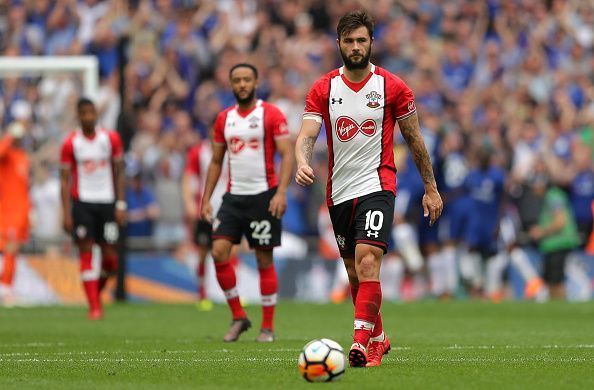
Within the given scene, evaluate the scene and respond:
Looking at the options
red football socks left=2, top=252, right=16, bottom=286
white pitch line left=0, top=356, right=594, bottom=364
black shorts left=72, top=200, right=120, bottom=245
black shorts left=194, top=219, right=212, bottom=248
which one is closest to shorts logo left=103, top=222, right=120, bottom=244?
black shorts left=72, top=200, right=120, bottom=245

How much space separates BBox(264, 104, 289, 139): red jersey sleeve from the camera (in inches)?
523

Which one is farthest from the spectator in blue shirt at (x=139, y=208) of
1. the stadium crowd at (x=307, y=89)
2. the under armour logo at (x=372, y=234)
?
the under armour logo at (x=372, y=234)

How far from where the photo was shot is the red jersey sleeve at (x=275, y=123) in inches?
523

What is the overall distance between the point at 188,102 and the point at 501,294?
687cm

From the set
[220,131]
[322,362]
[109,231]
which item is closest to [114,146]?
[109,231]

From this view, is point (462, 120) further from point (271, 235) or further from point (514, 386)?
point (514, 386)

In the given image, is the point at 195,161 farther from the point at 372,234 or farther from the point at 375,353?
the point at 372,234

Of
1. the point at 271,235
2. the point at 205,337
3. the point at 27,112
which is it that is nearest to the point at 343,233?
the point at 271,235

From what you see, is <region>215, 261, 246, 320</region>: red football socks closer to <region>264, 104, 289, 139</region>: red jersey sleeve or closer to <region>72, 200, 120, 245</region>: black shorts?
<region>264, 104, 289, 139</region>: red jersey sleeve

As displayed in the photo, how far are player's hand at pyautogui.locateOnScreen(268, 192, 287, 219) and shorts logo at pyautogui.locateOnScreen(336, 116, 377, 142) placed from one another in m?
2.86

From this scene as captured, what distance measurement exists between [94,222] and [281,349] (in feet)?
20.8

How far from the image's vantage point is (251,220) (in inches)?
521

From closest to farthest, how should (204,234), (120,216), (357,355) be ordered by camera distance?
(357,355)
(120,216)
(204,234)

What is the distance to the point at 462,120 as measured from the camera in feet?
86.3
